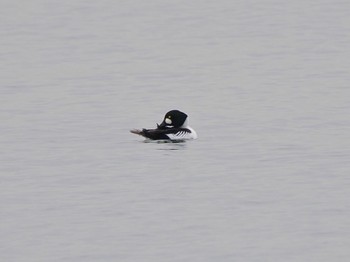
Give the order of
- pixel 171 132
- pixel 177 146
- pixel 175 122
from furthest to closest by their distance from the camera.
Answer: pixel 175 122
pixel 171 132
pixel 177 146

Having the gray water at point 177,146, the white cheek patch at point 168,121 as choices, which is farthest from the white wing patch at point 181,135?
the white cheek patch at point 168,121

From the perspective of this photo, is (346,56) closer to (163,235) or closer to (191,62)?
(191,62)

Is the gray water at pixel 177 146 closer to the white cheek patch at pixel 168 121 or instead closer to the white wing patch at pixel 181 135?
the white wing patch at pixel 181 135

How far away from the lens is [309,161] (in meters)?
27.8

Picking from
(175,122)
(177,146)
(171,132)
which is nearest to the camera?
(177,146)

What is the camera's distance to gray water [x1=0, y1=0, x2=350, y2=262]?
21844 mm

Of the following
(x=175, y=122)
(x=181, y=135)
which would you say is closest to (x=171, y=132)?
(x=181, y=135)

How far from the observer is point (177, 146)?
1194 inches

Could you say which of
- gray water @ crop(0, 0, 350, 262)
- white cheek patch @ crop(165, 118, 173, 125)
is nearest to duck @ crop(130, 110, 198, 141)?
white cheek patch @ crop(165, 118, 173, 125)

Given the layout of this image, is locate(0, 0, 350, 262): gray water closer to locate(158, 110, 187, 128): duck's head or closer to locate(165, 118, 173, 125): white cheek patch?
locate(158, 110, 187, 128): duck's head

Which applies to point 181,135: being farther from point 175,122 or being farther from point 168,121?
point 168,121

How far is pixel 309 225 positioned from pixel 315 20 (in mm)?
39226

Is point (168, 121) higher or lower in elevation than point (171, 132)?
higher

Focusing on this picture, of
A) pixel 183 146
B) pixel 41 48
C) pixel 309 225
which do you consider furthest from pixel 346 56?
pixel 309 225
